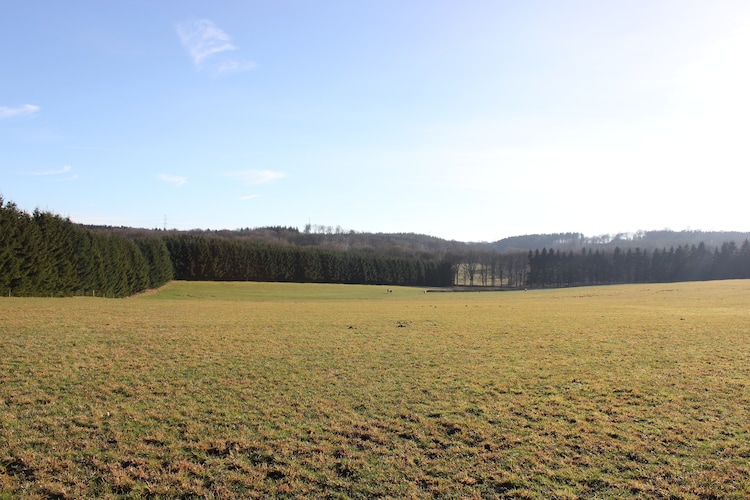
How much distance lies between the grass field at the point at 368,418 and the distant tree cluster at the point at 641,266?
118161mm

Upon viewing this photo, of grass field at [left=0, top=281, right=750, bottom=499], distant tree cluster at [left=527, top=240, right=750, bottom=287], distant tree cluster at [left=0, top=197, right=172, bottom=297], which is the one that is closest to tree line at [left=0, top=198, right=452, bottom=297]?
distant tree cluster at [left=0, top=197, right=172, bottom=297]

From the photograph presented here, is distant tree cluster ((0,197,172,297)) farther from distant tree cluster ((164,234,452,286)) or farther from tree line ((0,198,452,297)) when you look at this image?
distant tree cluster ((164,234,452,286))

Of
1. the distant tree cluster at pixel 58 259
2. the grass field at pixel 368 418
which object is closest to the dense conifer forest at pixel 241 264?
the distant tree cluster at pixel 58 259

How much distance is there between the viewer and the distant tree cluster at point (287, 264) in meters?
93.8

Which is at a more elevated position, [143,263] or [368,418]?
[143,263]

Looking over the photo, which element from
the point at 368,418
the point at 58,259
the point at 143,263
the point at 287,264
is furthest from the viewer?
the point at 287,264

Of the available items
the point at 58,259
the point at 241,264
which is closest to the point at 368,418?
the point at 58,259

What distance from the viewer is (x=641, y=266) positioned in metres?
123

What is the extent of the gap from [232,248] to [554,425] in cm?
9638

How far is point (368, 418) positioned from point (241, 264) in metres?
94.4

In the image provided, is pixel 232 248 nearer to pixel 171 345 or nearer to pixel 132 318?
pixel 132 318

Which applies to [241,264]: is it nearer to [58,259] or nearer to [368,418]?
[58,259]

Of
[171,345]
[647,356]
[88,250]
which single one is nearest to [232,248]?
[88,250]

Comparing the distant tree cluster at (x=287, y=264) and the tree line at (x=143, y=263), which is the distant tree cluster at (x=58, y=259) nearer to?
the tree line at (x=143, y=263)
